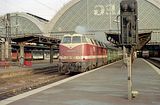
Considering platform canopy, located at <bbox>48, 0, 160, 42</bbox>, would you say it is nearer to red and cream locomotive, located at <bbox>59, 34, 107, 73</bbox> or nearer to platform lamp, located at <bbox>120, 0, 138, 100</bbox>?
red and cream locomotive, located at <bbox>59, 34, 107, 73</bbox>

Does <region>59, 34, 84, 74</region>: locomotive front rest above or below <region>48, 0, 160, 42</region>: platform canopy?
below

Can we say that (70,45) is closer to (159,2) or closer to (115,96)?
(115,96)

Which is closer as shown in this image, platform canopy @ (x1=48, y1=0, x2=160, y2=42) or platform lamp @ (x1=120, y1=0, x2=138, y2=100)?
platform lamp @ (x1=120, y1=0, x2=138, y2=100)

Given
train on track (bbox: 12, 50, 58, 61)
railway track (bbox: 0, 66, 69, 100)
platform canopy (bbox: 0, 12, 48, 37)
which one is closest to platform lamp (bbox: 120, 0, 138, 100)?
railway track (bbox: 0, 66, 69, 100)

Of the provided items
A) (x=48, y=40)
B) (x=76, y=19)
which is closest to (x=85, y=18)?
(x=76, y=19)

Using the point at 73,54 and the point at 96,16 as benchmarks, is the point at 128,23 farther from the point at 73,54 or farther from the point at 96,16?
the point at 96,16

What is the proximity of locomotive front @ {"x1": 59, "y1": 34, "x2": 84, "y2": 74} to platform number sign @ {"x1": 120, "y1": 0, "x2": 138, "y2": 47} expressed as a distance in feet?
58.2

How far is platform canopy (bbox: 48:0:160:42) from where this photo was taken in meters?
124

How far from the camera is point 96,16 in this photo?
126 metres

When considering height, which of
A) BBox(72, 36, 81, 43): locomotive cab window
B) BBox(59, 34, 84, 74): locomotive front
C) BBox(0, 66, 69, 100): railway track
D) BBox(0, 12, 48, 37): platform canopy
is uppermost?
BBox(0, 12, 48, 37): platform canopy

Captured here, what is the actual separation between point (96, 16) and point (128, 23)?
378 feet

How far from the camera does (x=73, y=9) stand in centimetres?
12875

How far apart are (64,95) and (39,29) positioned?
119325 millimetres

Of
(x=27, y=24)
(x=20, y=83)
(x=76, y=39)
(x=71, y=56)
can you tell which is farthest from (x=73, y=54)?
(x=27, y=24)
